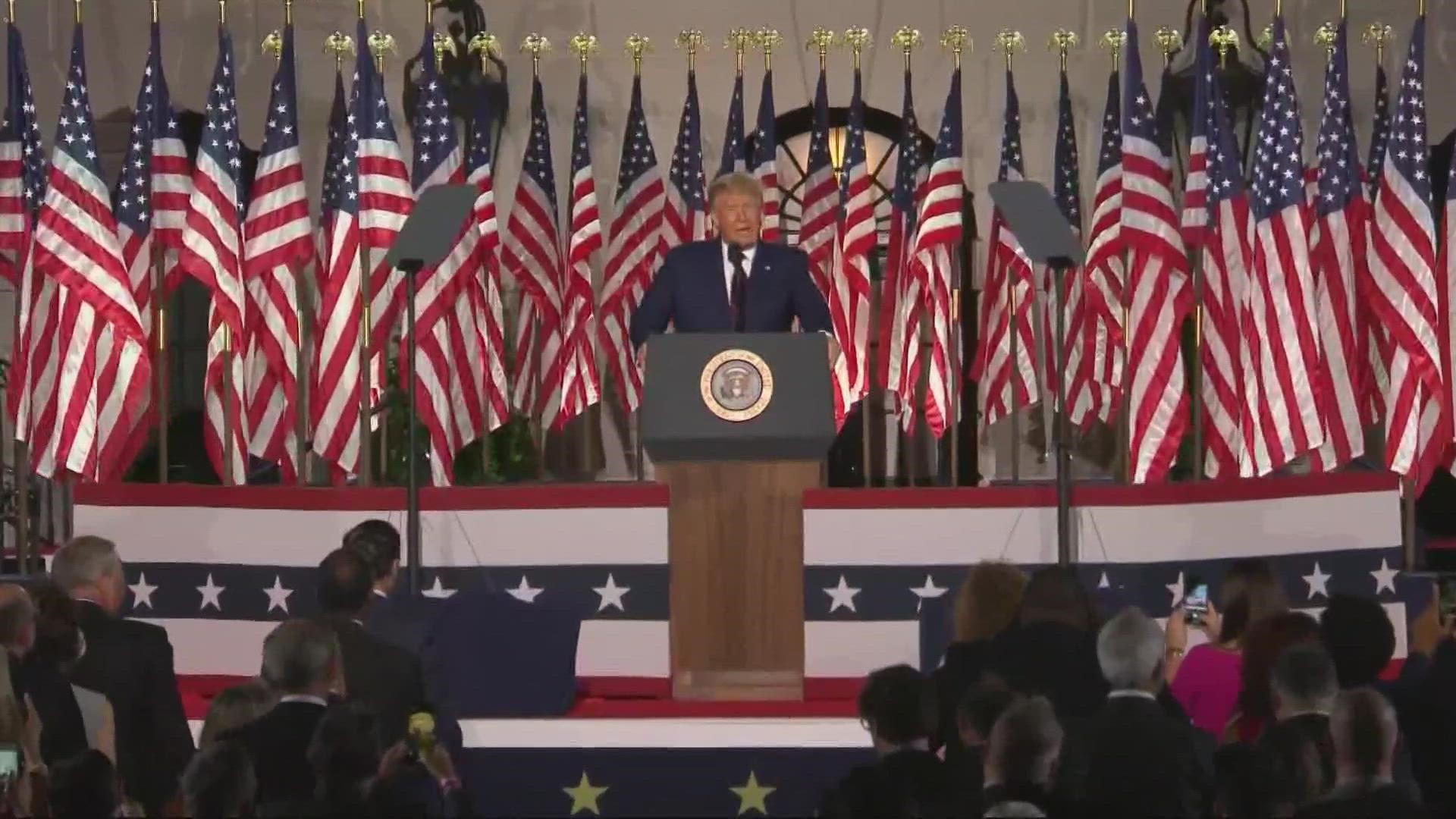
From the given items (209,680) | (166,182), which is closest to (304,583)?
(209,680)

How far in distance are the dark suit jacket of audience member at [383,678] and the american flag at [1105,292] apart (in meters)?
6.74

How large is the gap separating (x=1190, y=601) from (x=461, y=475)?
17.5 ft

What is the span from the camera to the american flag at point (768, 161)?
13.0m

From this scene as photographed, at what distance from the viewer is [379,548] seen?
6.96m

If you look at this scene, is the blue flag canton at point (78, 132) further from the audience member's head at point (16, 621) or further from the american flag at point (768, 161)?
the audience member's head at point (16, 621)

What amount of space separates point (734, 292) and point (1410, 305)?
4276mm

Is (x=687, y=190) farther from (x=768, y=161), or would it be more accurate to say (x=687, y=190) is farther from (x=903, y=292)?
(x=903, y=292)

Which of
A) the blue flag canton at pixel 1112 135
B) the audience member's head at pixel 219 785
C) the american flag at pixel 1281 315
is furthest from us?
the blue flag canton at pixel 1112 135

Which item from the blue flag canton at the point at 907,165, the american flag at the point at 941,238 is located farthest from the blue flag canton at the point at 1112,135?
the blue flag canton at the point at 907,165

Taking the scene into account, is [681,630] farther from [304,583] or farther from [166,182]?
[166,182]

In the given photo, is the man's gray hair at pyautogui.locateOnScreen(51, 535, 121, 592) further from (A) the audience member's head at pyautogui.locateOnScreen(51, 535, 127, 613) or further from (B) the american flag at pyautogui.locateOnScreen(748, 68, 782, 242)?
(B) the american flag at pyautogui.locateOnScreen(748, 68, 782, 242)

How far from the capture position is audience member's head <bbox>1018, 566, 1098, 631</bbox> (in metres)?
6.01

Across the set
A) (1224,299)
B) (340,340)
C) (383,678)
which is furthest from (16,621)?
(1224,299)

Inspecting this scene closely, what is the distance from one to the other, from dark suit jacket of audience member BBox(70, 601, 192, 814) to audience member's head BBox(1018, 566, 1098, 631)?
7.46 ft
